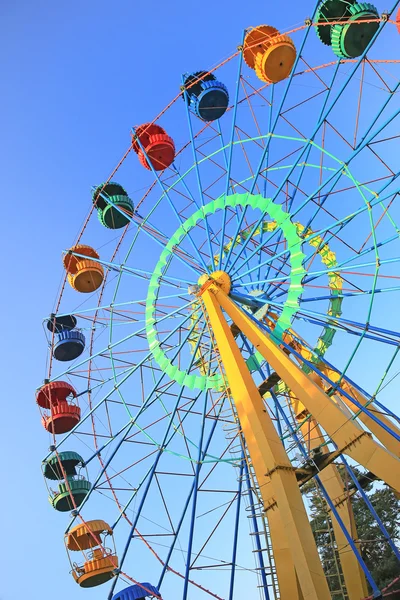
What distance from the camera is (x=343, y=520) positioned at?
1470cm

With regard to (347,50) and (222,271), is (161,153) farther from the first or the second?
(347,50)

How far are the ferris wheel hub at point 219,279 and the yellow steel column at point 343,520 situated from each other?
301cm

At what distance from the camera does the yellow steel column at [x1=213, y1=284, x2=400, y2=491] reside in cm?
982

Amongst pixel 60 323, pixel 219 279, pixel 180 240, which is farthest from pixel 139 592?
pixel 180 240

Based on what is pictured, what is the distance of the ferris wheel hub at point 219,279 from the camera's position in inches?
558

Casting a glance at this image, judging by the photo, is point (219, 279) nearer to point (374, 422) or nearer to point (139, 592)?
point (374, 422)

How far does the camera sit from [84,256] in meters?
17.3

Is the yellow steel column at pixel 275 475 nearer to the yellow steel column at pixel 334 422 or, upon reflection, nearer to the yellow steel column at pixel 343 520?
the yellow steel column at pixel 334 422

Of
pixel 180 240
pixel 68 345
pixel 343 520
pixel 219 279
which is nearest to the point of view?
pixel 219 279

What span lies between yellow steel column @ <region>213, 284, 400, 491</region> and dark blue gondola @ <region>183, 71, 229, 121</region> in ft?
23.7

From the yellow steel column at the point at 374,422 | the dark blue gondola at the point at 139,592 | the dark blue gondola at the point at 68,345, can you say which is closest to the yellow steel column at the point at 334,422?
the yellow steel column at the point at 374,422

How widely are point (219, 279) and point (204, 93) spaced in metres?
5.50

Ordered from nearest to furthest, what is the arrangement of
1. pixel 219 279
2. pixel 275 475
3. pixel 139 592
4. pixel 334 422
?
pixel 275 475, pixel 334 422, pixel 139 592, pixel 219 279

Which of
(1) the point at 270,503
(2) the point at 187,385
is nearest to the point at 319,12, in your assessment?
(2) the point at 187,385
